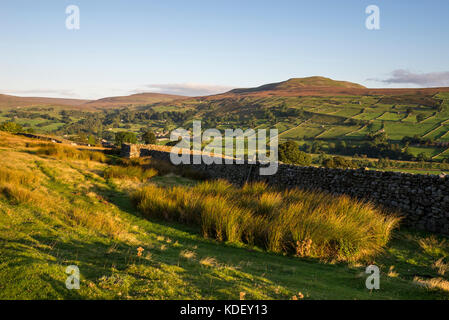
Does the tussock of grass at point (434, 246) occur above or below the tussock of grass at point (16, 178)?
below

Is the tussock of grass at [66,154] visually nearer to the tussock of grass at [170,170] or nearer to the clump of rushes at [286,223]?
the tussock of grass at [170,170]

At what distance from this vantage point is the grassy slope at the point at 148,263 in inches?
129

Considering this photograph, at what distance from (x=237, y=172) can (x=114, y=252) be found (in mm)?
11903

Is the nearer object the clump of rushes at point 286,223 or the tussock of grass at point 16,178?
the clump of rushes at point 286,223

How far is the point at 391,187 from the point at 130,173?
11.9m

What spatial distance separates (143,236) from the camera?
272 inches

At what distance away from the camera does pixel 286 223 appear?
7211 millimetres

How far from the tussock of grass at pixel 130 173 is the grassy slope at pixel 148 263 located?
4.82m

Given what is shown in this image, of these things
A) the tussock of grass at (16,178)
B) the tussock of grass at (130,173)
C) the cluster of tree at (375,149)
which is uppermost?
the tussock of grass at (16,178)

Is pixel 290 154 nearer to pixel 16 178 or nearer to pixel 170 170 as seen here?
pixel 170 170

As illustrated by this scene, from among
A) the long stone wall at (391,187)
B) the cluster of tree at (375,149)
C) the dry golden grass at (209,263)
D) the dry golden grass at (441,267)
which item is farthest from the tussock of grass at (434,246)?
the cluster of tree at (375,149)

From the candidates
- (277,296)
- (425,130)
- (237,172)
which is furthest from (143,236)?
(425,130)
